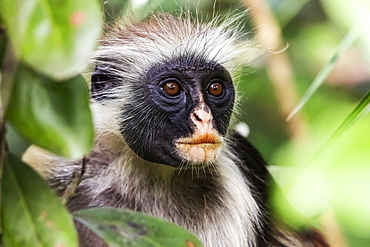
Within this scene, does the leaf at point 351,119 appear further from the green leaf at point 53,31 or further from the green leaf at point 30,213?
the green leaf at point 53,31

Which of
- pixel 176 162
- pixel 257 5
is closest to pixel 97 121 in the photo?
pixel 176 162

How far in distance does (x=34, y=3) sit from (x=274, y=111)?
239cm

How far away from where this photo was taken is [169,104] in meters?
1.93

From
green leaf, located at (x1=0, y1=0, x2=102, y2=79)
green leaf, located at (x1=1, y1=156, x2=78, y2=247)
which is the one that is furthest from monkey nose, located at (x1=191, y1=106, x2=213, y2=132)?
green leaf, located at (x1=0, y1=0, x2=102, y2=79)

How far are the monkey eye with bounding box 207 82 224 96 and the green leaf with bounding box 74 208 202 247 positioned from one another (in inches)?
35.4

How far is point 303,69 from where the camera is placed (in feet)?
10.5

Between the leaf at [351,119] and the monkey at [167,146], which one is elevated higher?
the leaf at [351,119]

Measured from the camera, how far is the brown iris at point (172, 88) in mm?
1945

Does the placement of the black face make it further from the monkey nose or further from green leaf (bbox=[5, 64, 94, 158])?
green leaf (bbox=[5, 64, 94, 158])

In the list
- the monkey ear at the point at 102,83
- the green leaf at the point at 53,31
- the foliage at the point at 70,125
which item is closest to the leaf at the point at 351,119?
the foliage at the point at 70,125

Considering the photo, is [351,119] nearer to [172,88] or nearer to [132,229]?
[132,229]

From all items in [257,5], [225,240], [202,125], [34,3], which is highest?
[257,5]

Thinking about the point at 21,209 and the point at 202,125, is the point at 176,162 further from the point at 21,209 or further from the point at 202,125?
the point at 21,209

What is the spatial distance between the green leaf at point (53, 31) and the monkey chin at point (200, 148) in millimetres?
998
